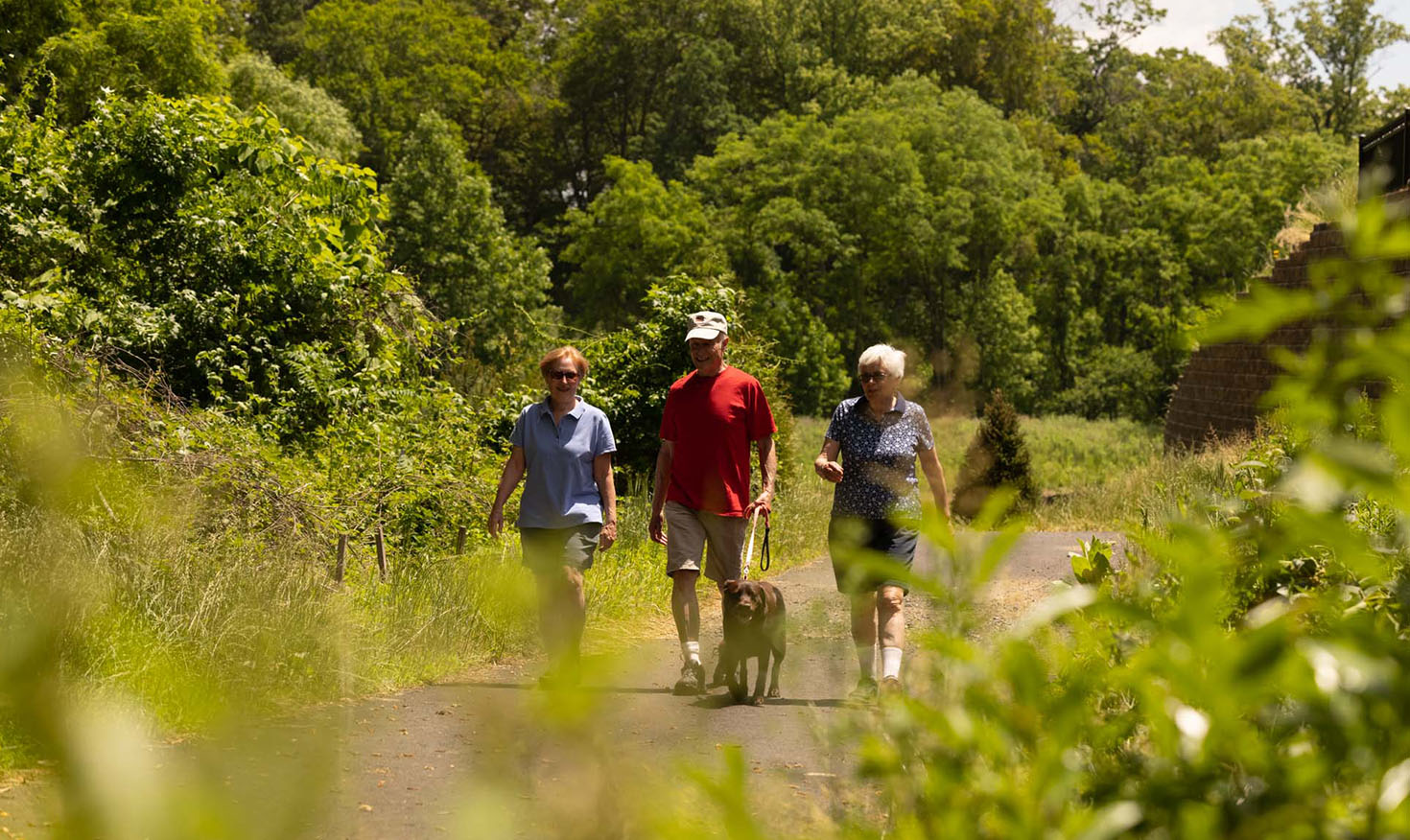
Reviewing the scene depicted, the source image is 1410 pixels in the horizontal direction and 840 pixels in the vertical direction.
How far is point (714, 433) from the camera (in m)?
7.84

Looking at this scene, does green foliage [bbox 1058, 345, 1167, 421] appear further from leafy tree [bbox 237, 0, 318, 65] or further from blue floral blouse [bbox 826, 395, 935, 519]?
blue floral blouse [bbox 826, 395, 935, 519]

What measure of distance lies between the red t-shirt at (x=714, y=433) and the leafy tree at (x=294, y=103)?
101ft

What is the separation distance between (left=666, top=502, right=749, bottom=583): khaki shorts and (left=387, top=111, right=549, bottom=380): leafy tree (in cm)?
4125

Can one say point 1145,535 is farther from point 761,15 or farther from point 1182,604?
point 761,15

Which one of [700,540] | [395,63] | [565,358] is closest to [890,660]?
[700,540]

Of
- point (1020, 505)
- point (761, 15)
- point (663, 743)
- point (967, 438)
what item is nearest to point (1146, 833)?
point (663, 743)

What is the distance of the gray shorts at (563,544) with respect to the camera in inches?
303

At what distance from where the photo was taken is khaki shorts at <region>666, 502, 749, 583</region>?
796 cm

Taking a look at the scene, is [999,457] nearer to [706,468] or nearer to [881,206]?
[706,468]

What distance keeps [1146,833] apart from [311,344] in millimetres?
13624

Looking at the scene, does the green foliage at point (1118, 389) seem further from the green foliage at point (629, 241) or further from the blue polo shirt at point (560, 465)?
the blue polo shirt at point (560, 465)

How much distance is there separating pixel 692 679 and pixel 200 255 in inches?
318

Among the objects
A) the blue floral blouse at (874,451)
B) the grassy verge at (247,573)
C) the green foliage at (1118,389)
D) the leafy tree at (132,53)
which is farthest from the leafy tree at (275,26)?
the blue floral blouse at (874,451)

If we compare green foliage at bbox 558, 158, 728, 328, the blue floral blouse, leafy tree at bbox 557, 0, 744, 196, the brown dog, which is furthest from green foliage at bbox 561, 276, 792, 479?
leafy tree at bbox 557, 0, 744, 196
